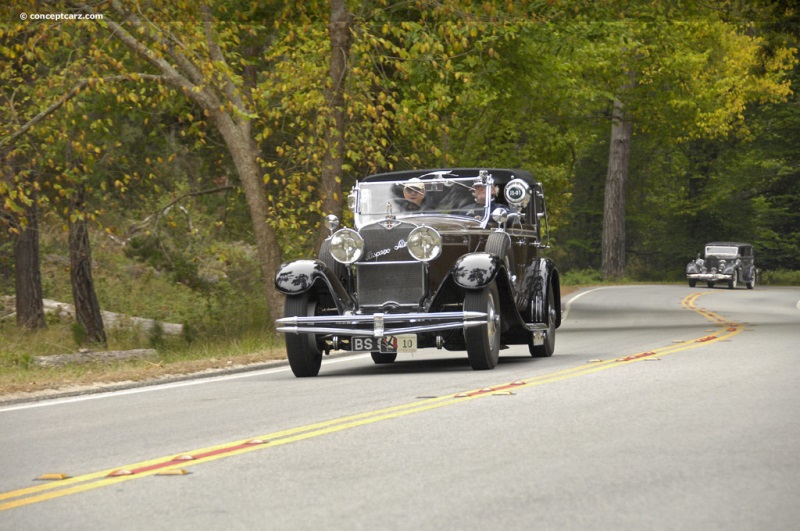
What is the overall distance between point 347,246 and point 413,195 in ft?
5.42

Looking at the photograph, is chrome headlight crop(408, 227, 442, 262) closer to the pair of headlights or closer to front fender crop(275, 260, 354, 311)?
the pair of headlights

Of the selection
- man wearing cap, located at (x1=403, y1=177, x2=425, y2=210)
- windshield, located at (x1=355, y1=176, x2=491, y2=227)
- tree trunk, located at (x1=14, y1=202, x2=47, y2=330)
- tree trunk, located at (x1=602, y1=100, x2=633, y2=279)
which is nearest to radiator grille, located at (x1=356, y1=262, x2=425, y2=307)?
windshield, located at (x1=355, y1=176, x2=491, y2=227)

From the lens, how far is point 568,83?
29438 mm

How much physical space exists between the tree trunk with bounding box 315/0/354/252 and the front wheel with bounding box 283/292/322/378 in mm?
7430

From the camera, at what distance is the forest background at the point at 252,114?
20594 mm

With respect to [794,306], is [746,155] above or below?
above

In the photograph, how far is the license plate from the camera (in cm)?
1335

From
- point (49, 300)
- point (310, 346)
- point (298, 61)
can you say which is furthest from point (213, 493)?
point (49, 300)

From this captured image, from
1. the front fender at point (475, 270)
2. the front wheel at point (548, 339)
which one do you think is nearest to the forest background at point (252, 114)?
the front wheel at point (548, 339)

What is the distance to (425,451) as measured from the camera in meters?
8.05

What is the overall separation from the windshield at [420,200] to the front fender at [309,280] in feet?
4.79

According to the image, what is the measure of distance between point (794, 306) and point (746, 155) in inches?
1030

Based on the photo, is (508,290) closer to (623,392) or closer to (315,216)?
(623,392)

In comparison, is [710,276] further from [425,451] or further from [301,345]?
[425,451]
